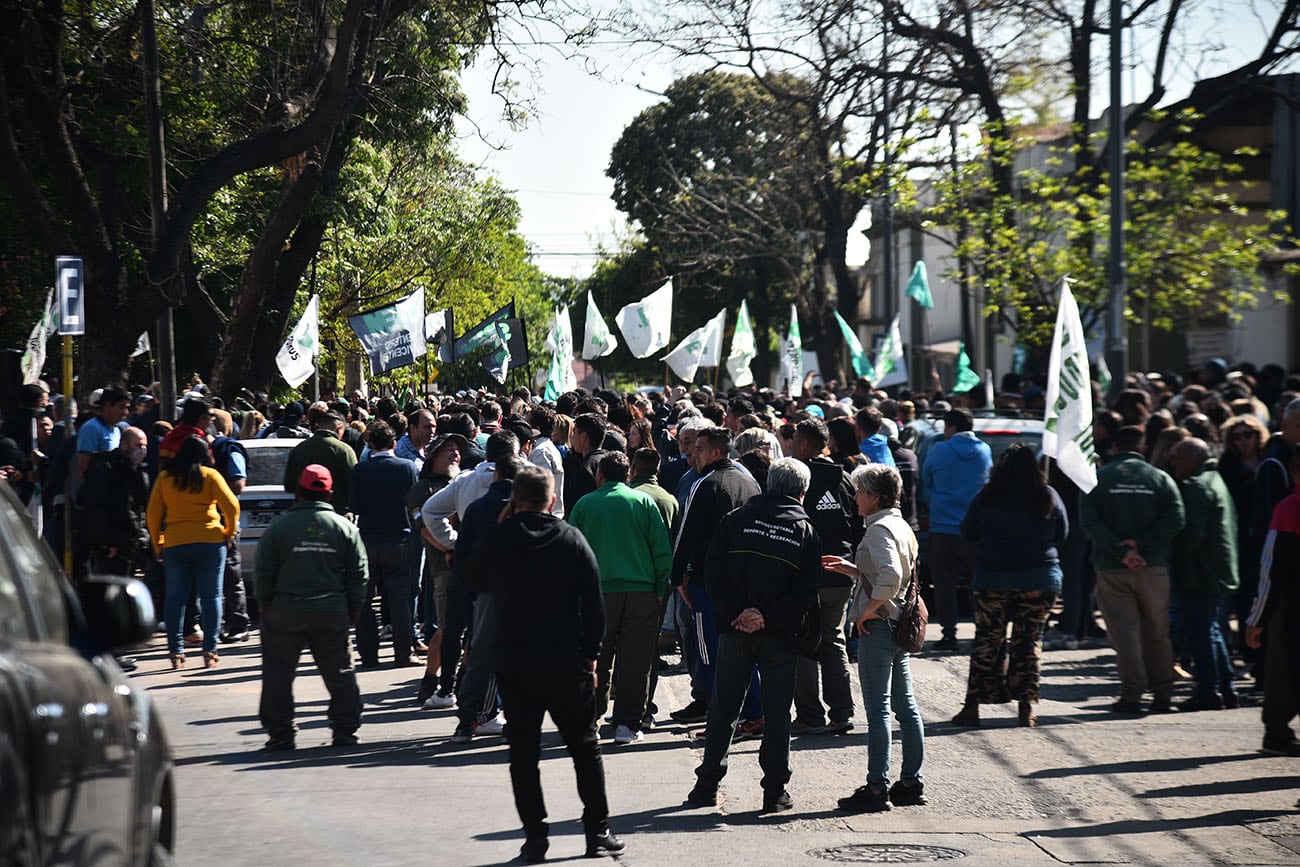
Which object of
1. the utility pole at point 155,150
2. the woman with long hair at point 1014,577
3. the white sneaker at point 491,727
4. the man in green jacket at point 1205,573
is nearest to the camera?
the woman with long hair at point 1014,577

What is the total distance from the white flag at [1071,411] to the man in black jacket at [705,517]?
2.64 meters

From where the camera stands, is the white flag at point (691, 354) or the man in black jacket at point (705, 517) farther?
the white flag at point (691, 354)

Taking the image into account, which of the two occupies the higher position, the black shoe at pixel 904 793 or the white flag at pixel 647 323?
the white flag at pixel 647 323

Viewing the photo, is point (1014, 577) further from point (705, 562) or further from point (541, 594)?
point (541, 594)

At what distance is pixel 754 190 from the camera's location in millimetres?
48469

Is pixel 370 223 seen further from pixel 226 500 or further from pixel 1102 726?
pixel 1102 726

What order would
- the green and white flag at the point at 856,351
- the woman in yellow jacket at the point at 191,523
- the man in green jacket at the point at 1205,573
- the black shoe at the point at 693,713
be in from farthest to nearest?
the green and white flag at the point at 856,351, the woman in yellow jacket at the point at 191,523, the man in green jacket at the point at 1205,573, the black shoe at the point at 693,713

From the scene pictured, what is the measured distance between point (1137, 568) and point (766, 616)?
3.76 meters

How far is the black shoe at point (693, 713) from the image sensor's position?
425 inches

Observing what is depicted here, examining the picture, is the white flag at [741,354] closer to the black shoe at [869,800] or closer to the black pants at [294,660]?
the black pants at [294,660]

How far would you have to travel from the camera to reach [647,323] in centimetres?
2703

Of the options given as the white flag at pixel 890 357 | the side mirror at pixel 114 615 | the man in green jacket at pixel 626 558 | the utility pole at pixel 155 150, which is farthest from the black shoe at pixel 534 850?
the white flag at pixel 890 357

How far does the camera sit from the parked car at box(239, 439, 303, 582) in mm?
15398

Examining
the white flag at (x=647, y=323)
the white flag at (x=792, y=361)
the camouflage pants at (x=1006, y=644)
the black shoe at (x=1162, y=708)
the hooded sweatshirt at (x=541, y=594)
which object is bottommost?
the black shoe at (x=1162, y=708)
